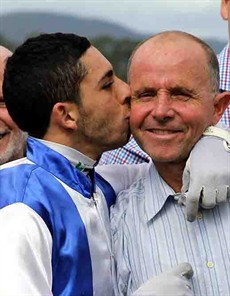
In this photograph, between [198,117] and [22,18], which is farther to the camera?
[22,18]

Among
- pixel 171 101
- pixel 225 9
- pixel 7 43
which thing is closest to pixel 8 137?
pixel 171 101

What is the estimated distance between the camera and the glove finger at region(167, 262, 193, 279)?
6.21ft

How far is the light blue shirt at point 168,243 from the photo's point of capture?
195 centimetres

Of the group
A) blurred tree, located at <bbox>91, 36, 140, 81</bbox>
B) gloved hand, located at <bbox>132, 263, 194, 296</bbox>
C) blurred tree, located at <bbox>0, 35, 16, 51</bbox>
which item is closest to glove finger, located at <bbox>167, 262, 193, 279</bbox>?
gloved hand, located at <bbox>132, 263, 194, 296</bbox>

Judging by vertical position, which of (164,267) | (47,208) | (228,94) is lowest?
(164,267)

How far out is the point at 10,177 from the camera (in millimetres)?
1884

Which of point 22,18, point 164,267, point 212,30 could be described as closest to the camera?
point 164,267

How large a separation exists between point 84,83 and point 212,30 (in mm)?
1321

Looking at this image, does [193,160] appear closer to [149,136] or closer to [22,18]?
[149,136]

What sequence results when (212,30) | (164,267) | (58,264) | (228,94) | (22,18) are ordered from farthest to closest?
(22,18)
(212,30)
(228,94)
(164,267)
(58,264)

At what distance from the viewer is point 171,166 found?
6.86 ft

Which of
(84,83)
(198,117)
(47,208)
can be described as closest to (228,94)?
(198,117)

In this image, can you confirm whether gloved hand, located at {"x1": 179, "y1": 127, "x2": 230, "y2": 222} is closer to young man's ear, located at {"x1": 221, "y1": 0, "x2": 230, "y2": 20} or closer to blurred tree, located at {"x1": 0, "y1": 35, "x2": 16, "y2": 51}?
young man's ear, located at {"x1": 221, "y1": 0, "x2": 230, "y2": 20}

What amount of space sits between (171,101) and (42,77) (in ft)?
1.00
